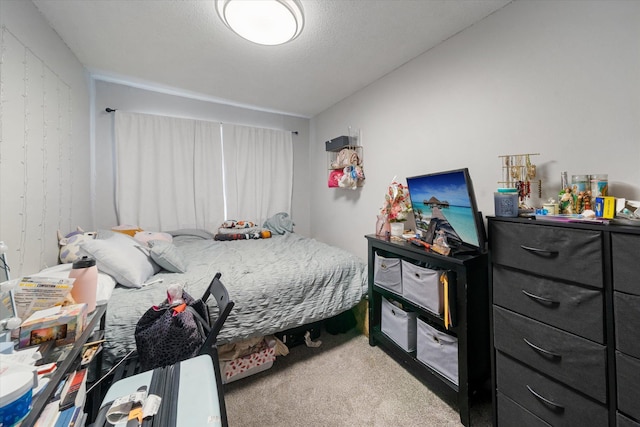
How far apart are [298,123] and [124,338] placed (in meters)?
3.36

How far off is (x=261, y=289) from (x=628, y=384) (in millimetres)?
1706

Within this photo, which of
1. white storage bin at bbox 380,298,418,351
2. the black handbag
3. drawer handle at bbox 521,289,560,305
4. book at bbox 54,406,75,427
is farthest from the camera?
white storage bin at bbox 380,298,418,351

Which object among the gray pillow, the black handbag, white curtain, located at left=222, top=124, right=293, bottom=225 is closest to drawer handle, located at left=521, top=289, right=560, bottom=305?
the black handbag

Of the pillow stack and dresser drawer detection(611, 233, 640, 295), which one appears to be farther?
the pillow stack

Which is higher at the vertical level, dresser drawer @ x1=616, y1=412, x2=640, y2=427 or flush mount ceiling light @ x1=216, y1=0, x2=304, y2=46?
flush mount ceiling light @ x1=216, y1=0, x2=304, y2=46

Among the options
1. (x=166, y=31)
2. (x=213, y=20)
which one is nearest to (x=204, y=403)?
(x=213, y=20)

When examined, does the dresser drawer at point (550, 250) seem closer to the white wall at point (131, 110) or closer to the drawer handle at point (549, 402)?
the drawer handle at point (549, 402)

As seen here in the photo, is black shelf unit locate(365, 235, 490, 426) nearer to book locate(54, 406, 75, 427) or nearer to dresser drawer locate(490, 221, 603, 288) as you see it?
dresser drawer locate(490, 221, 603, 288)

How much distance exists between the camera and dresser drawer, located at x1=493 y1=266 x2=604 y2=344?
3.04ft

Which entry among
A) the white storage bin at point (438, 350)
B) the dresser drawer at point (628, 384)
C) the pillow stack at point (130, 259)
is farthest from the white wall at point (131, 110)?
the dresser drawer at point (628, 384)

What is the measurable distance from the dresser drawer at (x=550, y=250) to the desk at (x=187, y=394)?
140 cm

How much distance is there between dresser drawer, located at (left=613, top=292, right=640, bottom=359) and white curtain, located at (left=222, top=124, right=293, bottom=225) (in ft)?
10.8

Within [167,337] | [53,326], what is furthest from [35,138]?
[167,337]

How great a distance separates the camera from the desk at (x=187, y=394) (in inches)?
31.4
